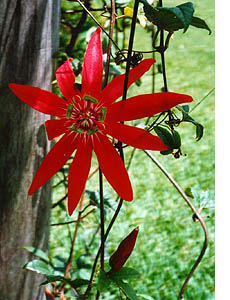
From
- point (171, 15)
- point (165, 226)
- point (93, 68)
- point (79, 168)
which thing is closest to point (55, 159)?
point (79, 168)

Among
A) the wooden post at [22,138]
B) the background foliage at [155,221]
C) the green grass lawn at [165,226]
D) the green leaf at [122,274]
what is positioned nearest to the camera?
the green leaf at [122,274]

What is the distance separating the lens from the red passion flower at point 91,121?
→ 1.97 feet

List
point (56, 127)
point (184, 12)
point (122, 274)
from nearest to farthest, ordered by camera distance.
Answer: point (184, 12)
point (56, 127)
point (122, 274)

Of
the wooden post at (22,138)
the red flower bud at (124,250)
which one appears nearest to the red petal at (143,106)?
the red flower bud at (124,250)

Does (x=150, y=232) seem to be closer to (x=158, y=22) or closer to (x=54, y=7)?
(x=54, y=7)

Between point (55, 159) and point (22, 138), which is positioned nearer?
point (55, 159)

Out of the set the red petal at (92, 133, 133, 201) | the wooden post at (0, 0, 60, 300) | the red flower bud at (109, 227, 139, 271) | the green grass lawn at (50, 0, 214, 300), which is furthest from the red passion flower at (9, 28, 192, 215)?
the green grass lawn at (50, 0, 214, 300)

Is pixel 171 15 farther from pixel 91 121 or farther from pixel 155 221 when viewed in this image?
pixel 155 221

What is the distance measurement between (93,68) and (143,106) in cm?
11

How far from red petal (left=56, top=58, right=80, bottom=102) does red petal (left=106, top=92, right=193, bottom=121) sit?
67 mm

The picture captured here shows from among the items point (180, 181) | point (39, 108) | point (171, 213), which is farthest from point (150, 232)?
point (39, 108)

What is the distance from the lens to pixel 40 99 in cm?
62

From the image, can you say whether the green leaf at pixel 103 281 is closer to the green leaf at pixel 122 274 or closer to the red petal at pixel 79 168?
the green leaf at pixel 122 274

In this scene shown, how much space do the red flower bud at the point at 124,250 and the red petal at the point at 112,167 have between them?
0.13 m
